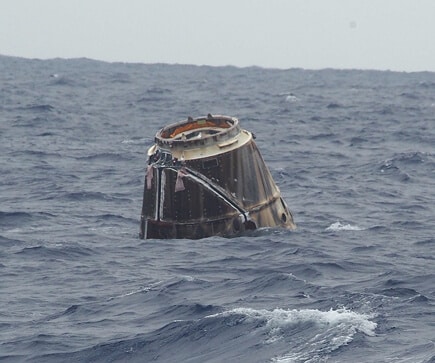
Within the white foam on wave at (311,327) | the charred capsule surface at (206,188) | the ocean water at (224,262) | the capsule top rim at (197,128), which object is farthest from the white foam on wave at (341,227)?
the white foam on wave at (311,327)

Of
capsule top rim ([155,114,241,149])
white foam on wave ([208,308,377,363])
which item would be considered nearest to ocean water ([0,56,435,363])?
white foam on wave ([208,308,377,363])

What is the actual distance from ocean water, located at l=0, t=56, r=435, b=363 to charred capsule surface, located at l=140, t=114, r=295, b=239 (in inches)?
23.3

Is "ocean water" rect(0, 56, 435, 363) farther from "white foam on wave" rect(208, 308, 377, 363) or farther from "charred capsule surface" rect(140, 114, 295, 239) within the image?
"charred capsule surface" rect(140, 114, 295, 239)

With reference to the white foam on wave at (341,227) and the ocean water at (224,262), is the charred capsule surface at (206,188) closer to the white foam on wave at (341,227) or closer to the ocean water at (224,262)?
the ocean water at (224,262)

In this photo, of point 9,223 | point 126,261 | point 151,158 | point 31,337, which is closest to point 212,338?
point 31,337

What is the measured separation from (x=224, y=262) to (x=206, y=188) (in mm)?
3096

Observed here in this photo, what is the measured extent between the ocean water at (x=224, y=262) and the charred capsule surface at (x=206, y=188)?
1.94 feet

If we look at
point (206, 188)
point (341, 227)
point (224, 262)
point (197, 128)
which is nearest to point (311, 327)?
point (224, 262)

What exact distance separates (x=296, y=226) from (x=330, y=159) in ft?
58.9

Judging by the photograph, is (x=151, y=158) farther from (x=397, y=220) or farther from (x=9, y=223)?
(x=397, y=220)

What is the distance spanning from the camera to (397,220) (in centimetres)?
3812

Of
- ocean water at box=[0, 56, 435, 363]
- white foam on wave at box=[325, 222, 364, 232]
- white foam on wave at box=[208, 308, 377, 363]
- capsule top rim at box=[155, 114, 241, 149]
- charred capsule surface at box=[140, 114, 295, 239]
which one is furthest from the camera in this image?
white foam on wave at box=[325, 222, 364, 232]

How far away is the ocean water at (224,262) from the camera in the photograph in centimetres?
2358

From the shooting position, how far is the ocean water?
23.6m
